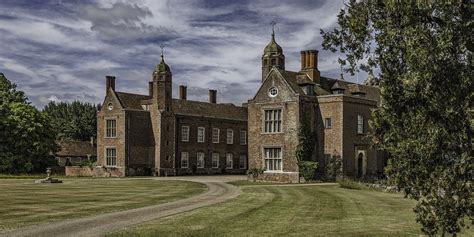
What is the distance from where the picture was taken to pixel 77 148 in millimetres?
85438

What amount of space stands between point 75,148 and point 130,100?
25.7 metres

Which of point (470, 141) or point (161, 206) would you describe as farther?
point (161, 206)

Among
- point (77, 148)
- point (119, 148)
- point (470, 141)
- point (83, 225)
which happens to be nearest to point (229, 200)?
point (83, 225)

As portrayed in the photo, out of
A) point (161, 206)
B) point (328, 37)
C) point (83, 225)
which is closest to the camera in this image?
point (328, 37)

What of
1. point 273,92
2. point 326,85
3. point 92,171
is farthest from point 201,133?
point 326,85

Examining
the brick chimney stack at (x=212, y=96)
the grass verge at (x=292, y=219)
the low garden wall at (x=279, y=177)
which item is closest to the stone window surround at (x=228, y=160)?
the brick chimney stack at (x=212, y=96)

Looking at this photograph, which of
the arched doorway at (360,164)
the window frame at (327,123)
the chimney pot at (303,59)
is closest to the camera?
the window frame at (327,123)

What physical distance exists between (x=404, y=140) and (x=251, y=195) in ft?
65.4

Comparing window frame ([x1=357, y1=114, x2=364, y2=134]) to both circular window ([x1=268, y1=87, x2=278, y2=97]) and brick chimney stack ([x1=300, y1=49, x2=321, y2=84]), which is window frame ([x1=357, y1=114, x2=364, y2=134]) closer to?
brick chimney stack ([x1=300, y1=49, x2=321, y2=84])

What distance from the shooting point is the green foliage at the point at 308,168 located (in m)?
47.0

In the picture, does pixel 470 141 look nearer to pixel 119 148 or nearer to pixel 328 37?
pixel 328 37

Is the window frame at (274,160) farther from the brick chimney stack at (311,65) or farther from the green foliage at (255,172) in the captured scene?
the brick chimney stack at (311,65)

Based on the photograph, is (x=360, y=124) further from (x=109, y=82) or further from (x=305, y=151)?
(x=109, y=82)

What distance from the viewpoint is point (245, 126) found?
73.2 meters
